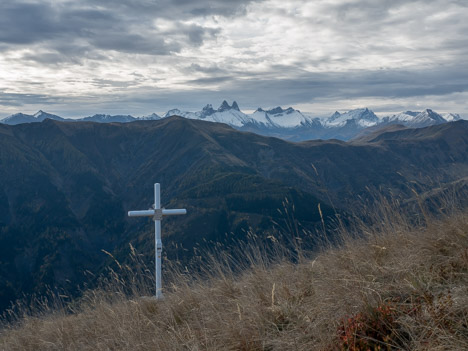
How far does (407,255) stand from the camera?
16.4 feet

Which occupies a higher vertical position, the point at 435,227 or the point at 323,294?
the point at 435,227

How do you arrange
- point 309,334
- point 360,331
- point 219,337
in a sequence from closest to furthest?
A: point 360,331 < point 309,334 < point 219,337

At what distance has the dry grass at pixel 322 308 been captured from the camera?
11.3 ft

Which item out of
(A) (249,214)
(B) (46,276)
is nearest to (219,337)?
(A) (249,214)

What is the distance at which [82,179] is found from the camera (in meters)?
196

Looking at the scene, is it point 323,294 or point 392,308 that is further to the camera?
point 323,294

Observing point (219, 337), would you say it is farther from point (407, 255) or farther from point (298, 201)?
point (298, 201)

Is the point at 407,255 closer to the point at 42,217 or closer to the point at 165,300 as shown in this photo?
the point at 165,300

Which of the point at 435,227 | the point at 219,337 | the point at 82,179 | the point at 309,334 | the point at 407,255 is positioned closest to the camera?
the point at 309,334

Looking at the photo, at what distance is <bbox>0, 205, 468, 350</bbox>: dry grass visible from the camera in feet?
11.3

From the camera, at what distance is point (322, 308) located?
4.14 meters

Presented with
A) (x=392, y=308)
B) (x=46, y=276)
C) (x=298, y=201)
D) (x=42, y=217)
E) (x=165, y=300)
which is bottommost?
(x=46, y=276)

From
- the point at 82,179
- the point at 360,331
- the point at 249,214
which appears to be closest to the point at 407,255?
the point at 360,331

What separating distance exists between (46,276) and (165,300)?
13579 cm
